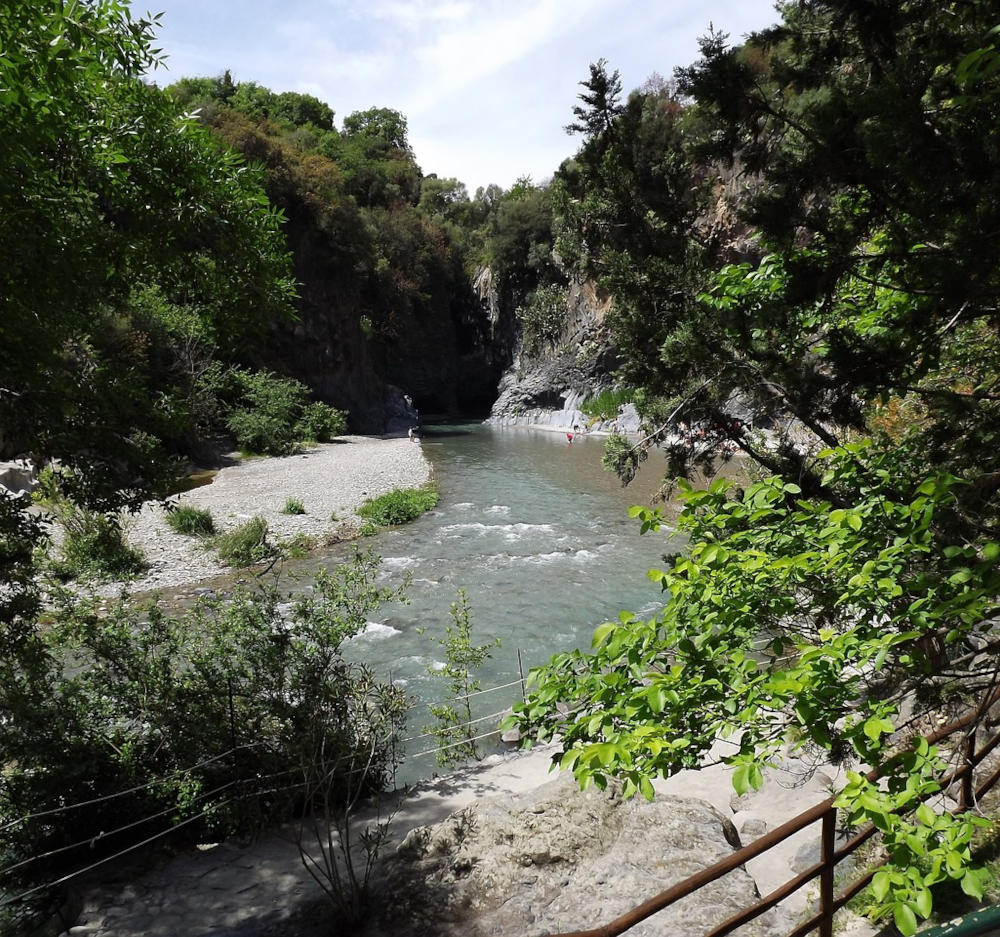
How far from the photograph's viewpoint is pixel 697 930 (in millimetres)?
3631

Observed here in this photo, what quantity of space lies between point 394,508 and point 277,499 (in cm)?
394

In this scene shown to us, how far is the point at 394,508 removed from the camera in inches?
719

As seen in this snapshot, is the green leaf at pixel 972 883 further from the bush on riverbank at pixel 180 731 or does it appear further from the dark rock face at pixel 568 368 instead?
the dark rock face at pixel 568 368

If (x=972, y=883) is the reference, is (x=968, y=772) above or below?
below

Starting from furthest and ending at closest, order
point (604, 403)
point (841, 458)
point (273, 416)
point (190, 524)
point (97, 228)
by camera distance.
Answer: point (604, 403)
point (273, 416)
point (190, 524)
point (97, 228)
point (841, 458)

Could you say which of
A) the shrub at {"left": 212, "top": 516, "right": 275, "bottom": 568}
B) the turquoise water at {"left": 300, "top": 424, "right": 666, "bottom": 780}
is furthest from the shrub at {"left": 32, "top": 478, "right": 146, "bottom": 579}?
the turquoise water at {"left": 300, "top": 424, "right": 666, "bottom": 780}

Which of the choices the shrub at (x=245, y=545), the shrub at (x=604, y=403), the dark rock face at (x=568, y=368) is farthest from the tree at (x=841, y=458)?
the dark rock face at (x=568, y=368)

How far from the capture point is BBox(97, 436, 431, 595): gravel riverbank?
13609 millimetres

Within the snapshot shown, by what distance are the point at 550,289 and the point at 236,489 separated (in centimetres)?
3561

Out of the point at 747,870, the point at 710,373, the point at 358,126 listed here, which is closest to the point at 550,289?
the point at 358,126

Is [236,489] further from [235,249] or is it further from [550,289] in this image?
[550,289]

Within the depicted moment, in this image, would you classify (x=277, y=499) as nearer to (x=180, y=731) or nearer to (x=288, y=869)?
(x=180, y=731)

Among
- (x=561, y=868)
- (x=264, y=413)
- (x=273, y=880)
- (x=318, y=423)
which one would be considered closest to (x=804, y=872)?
(x=561, y=868)

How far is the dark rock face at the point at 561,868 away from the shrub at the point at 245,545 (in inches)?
355
